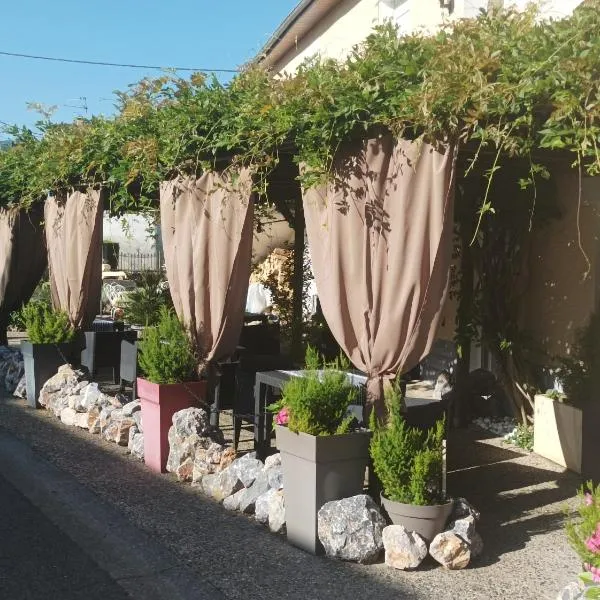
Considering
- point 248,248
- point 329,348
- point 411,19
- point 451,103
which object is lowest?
point 329,348

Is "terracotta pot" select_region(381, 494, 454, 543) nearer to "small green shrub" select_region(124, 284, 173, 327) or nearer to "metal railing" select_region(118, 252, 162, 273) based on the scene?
"small green shrub" select_region(124, 284, 173, 327)

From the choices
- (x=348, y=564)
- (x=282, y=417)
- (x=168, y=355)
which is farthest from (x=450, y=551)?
(x=168, y=355)

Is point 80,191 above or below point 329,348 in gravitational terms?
above

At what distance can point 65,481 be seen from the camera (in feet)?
19.1

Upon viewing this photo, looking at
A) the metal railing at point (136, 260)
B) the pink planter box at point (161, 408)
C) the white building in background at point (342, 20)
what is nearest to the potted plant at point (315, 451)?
the pink planter box at point (161, 408)

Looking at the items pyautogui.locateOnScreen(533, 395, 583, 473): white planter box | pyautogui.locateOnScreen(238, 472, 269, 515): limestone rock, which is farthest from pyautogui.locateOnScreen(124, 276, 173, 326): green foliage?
pyautogui.locateOnScreen(238, 472, 269, 515): limestone rock

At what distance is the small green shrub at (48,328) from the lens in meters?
8.34

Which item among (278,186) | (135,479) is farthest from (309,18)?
(135,479)

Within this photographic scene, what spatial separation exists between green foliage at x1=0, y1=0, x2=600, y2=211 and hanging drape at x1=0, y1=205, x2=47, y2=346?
4385mm

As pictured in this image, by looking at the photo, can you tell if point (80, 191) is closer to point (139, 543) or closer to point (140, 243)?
point (139, 543)

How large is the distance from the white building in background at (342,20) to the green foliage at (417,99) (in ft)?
12.4

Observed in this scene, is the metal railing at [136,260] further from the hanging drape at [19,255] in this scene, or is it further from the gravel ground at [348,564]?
the gravel ground at [348,564]

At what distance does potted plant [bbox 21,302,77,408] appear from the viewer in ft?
27.3

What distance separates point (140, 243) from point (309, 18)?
16.2 m
